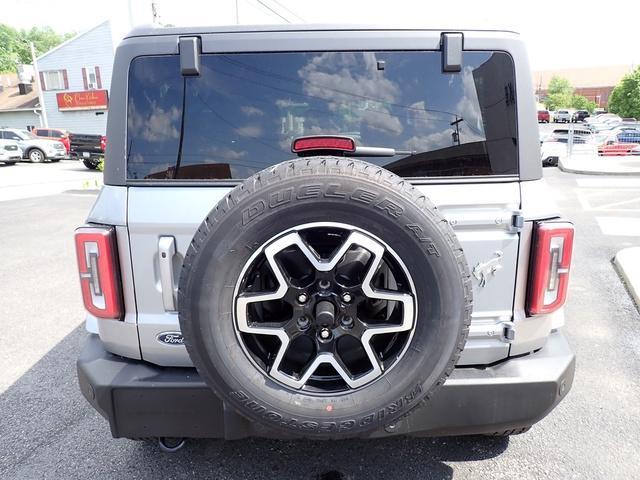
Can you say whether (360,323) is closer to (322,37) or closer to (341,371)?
(341,371)

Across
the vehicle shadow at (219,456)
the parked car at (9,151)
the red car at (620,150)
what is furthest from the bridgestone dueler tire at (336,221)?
the parked car at (9,151)

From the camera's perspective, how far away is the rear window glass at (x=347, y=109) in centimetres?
201

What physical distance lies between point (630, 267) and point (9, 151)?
84.6 feet

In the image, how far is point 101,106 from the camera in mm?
32250

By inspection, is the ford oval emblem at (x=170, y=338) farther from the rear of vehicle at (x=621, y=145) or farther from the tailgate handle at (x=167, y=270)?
the rear of vehicle at (x=621, y=145)

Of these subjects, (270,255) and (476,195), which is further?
(476,195)

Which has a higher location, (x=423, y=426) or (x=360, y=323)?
(x=360, y=323)

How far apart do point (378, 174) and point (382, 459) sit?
5.56 feet

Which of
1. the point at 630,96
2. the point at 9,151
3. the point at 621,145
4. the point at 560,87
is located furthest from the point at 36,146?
the point at 560,87

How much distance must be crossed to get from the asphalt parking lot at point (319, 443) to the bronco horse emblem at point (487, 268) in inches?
45.9

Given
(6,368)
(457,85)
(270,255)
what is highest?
(457,85)

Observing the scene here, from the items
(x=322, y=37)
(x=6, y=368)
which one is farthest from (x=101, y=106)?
(x=322, y=37)

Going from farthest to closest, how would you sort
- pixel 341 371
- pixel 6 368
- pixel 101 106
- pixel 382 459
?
pixel 101 106
pixel 6 368
pixel 382 459
pixel 341 371

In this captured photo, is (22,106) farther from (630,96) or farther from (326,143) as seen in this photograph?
(630,96)
